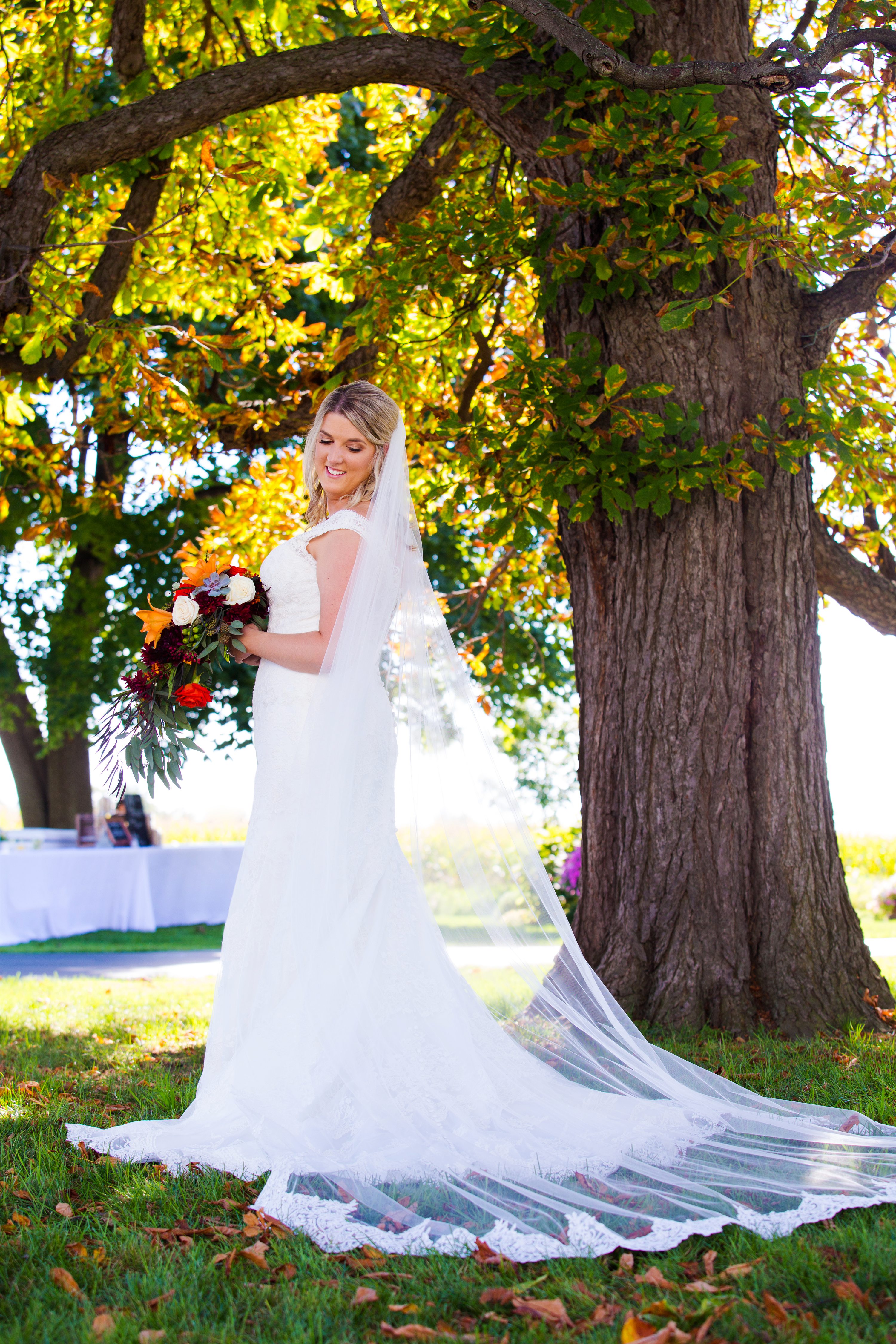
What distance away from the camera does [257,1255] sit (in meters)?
2.46

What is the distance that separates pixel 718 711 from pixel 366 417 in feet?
6.88

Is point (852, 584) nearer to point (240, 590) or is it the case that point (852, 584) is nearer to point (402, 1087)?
point (240, 590)

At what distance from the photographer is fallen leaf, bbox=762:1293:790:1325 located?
2.07 metres

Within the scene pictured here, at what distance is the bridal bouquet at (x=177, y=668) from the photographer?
142 inches

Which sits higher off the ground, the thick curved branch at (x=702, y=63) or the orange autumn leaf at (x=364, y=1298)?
the thick curved branch at (x=702, y=63)

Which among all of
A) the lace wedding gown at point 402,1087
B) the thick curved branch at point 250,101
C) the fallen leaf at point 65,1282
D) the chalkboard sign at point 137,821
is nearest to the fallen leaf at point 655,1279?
the lace wedding gown at point 402,1087

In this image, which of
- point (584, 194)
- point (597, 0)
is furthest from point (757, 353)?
point (597, 0)

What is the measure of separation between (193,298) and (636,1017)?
588 cm

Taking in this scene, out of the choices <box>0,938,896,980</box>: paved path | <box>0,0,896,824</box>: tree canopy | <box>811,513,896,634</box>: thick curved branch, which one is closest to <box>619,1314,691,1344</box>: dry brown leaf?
<box>0,0,896,824</box>: tree canopy

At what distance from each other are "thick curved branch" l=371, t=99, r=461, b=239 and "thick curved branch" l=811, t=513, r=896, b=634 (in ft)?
9.71

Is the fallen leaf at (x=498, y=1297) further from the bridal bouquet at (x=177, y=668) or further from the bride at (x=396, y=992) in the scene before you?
the bridal bouquet at (x=177, y=668)

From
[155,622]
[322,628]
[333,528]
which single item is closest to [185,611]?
[155,622]

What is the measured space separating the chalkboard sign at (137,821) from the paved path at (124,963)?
1.60m

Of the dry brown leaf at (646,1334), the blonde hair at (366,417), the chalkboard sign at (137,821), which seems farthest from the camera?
the chalkboard sign at (137,821)
